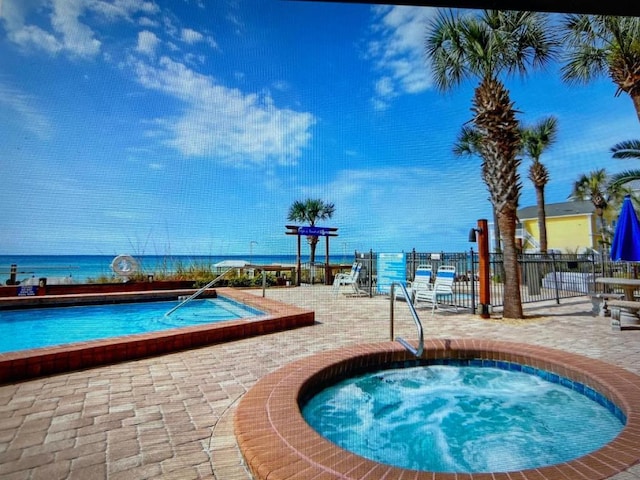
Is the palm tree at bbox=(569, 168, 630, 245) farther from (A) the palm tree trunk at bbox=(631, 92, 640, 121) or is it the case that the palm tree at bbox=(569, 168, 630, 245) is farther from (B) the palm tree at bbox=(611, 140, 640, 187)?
(A) the palm tree trunk at bbox=(631, 92, 640, 121)

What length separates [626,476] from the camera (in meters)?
1.66

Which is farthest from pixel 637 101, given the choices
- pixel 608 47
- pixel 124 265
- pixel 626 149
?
pixel 124 265

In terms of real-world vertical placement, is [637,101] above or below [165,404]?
above

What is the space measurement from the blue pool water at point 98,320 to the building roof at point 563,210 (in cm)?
2381

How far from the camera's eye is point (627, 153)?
1042 cm

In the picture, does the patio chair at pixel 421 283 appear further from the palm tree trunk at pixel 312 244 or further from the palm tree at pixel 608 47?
the palm tree trunk at pixel 312 244

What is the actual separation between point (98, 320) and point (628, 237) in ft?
31.7

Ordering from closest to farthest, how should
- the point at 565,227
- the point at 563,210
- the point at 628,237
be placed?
1. the point at 628,237
2. the point at 565,227
3. the point at 563,210

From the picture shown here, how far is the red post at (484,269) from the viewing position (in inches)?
252

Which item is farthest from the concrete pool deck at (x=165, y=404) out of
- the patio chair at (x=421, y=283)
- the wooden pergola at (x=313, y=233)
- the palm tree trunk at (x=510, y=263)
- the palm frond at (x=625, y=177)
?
the palm frond at (x=625, y=177)

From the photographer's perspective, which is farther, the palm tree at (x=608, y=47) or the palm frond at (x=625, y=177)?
the palm frond at (x=625, y=177)

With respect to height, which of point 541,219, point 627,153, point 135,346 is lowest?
point 135,346

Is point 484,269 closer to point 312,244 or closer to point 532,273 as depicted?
point 532,273

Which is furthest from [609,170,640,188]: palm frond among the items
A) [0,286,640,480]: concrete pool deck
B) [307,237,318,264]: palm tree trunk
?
[307,237,318,264]: palm tree trunk
